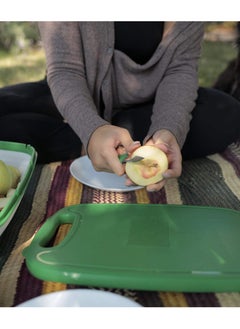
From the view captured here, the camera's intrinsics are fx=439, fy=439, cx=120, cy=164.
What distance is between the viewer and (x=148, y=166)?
0.76 metres

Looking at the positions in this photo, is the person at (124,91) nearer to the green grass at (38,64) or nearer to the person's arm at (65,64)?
the person's arm at (65,64)

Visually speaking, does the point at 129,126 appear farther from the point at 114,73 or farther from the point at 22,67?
the point at 22,67

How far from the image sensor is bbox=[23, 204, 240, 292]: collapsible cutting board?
574 mm

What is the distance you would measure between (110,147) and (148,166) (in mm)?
75

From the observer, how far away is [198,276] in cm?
57

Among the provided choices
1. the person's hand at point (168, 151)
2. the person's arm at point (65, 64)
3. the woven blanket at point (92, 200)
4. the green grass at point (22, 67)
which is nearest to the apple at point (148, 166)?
the person's hand at point (168, 151)

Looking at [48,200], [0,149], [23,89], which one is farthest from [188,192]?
[23,89]

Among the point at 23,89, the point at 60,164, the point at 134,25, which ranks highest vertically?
the point at 134,25

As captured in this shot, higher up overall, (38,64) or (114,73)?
(114,73)

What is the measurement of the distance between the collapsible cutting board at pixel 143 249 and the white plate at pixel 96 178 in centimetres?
13

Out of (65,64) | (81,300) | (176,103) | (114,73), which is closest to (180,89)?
(176,103)

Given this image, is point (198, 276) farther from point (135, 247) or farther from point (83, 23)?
point (83, 23)

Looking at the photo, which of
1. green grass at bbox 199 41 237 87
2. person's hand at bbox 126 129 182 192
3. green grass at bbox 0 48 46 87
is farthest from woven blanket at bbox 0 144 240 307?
green grass at bbox 0 48 46 87
